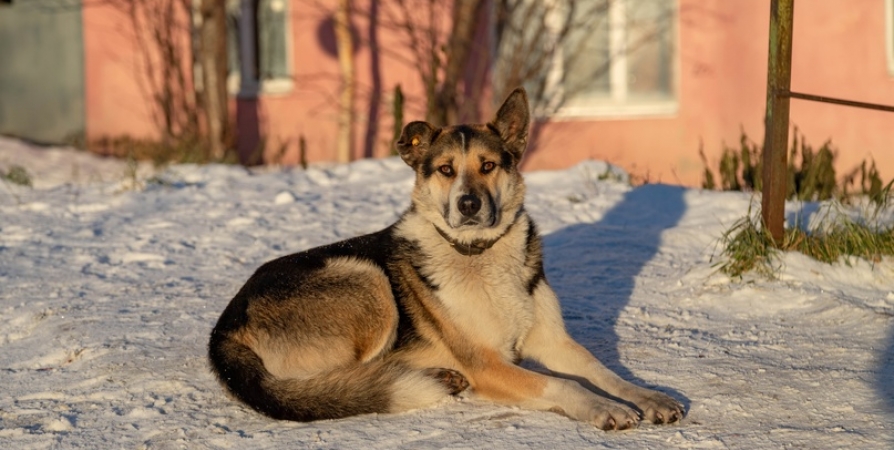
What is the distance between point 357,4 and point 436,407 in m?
9.99

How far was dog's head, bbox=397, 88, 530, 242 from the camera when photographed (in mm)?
4852

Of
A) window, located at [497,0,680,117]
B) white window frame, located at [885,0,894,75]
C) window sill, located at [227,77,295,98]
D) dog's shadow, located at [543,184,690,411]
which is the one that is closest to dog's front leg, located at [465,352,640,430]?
dog's shadow, located at [543,184,690,411]

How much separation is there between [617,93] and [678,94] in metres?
0.81

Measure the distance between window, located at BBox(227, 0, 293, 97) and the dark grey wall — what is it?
6.97 ft

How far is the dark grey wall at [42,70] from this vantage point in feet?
49.2

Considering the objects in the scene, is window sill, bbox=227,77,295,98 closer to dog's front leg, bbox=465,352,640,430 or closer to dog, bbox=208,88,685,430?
dog, bbox=208,88,685,430

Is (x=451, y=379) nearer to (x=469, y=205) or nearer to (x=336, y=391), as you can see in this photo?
Answer: (x=336, y=391)

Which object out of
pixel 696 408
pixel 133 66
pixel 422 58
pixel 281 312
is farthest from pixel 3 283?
pixel 133 66

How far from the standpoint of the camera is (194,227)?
26.1 ft

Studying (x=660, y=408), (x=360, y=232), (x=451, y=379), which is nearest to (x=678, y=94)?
(x=360, y=232)

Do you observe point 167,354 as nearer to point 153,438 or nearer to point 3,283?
point 153,438

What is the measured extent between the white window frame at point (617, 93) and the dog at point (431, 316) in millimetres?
8383

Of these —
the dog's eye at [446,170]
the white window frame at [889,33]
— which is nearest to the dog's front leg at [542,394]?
the dog's eye at [446,170]

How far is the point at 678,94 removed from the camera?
13.1 m
